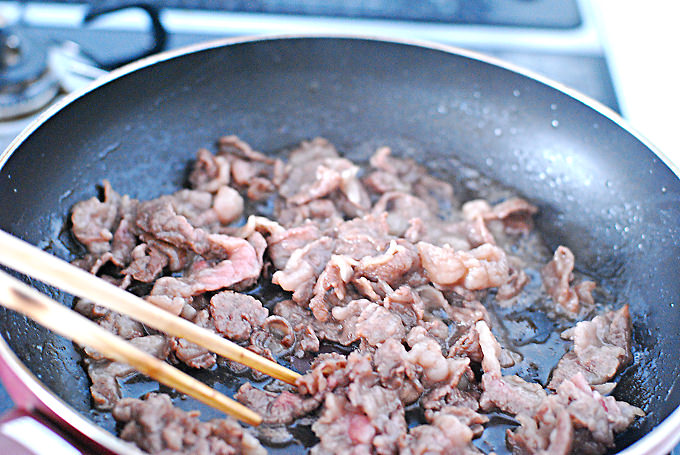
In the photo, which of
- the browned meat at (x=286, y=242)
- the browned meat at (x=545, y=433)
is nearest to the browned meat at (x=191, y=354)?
the browned meat at (x=286, y=242)

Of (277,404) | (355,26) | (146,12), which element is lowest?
(277,404)

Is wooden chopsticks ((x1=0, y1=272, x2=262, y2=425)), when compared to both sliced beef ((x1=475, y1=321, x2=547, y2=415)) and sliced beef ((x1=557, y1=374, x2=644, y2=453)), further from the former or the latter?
sliced beef ((x1=557, y1=374, x2=644, y2=453))

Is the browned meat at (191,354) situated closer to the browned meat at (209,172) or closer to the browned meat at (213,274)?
the browned meat at (213,274)

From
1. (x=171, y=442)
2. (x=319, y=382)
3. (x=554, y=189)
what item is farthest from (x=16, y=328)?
(x=554, y=189)

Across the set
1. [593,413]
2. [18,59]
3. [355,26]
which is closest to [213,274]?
[593,413]

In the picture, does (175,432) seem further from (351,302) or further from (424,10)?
(424,10)

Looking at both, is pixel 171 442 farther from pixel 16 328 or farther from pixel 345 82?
pixel 345 82
